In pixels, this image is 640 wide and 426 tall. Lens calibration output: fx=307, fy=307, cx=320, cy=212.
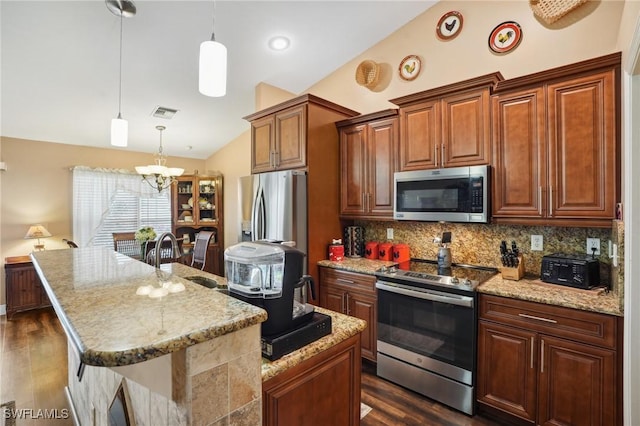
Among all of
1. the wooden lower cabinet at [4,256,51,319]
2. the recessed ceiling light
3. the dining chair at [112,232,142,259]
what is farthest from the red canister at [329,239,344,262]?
the wooden lower cabinet at [4,256,51,319]

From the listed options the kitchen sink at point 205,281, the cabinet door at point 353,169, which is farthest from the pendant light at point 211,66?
the cabinet door at point 353,169

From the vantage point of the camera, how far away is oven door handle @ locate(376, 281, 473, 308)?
7.00 feet

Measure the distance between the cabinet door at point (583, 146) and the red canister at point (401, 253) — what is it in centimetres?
123

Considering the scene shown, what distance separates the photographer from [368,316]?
2.74 metres

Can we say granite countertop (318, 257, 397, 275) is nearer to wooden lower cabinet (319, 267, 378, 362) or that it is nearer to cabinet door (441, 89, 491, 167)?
wooden lower cabinet (319, 267, 378, 362)

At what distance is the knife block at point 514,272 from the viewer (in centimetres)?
225

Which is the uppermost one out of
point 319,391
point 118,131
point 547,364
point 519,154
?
point 118,131

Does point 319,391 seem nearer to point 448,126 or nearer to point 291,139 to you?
point 448,126

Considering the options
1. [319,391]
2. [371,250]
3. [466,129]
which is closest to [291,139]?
[371,250]

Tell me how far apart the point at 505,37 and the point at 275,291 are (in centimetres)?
294

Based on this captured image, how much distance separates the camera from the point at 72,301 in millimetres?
907

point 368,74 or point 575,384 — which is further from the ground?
point 368,74

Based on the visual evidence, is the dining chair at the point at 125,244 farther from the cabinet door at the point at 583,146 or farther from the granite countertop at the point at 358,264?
the cabinet door at the point at 583,146

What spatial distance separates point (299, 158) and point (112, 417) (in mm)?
2379
